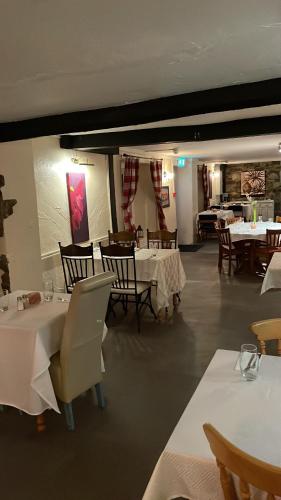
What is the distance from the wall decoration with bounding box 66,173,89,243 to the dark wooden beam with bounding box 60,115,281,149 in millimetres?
506

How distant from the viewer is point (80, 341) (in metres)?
2.42

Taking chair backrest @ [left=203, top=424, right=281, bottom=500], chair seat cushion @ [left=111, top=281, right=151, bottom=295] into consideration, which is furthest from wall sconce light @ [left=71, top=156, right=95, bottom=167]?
chair backrest @ [left=203, top=424, right=281, bottom=500]

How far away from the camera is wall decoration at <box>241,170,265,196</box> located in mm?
13820

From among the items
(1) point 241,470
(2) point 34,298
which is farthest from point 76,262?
(1) point 241,470

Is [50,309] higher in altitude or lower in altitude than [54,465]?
higher

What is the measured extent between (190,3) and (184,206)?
8.51 m

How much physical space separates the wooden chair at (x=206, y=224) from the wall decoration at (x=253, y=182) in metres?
4.54

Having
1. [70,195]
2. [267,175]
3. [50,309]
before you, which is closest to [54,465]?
[50,309]

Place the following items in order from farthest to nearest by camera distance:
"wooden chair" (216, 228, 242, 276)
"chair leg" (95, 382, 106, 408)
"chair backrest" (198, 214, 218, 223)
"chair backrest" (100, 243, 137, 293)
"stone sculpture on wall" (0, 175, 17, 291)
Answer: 1. "chair backrest" (198, 214, 218, 223)
2. "wooden chair" (216, 228, 242, 276)
3. "chair backrest" (100, 243, 137, 293)
4. "stone sculpture on wall" (0, 175, 17, 291)
5. "chair leg" (95, 382, 106, 408)

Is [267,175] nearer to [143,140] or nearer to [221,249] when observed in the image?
[221,249]

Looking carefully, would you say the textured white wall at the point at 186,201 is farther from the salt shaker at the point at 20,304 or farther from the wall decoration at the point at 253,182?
the salt shaker at the point at 20,304

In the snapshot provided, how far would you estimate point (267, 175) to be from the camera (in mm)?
13812

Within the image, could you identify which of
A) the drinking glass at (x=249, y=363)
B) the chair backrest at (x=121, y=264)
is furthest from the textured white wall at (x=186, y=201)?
the drinking glass at (x=249, y=363)

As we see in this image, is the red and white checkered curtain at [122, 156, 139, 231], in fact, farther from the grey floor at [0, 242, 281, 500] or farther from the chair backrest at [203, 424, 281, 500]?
the chair backrest at [203, 424, 281, 500]
